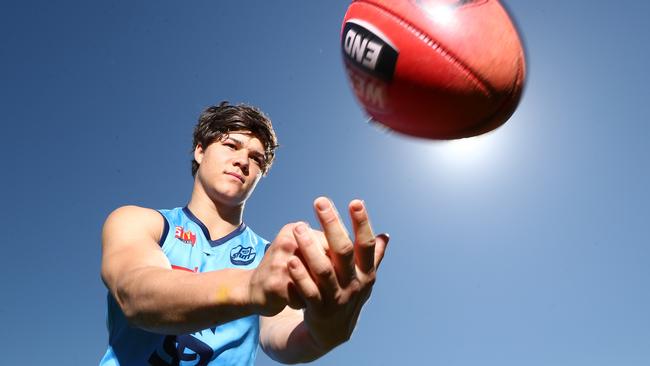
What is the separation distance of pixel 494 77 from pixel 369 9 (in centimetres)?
89

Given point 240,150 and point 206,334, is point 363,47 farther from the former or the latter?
point 206,334

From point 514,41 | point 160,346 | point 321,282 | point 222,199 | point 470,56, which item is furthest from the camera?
point 222,199

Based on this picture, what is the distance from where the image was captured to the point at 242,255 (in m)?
4.26

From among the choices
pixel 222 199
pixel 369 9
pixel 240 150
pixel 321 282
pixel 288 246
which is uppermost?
pixel 369 9

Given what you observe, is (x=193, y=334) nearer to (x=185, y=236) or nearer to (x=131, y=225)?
(x=185, y=236)

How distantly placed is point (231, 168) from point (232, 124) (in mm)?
530

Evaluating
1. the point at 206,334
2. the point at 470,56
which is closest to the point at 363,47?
the point at 470,56

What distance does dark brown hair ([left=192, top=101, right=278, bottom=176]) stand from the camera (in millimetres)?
4574

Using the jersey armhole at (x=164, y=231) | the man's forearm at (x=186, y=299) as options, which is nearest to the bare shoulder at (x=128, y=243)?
the jersey armhole at (x=164, y=231)

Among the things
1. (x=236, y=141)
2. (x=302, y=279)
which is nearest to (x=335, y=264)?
(x=302, y=279)

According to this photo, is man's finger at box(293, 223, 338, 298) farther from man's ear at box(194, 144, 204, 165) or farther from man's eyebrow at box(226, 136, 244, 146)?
man's ear at box(194, 144, 204, 165)

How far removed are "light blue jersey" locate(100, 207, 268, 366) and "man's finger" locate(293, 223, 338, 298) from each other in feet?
7.20

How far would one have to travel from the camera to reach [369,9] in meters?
3.46

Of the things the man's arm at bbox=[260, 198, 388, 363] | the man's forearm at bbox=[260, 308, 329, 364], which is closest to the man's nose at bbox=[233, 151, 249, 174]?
the man's forearm at bbox=[260, 308, 329, 364]
